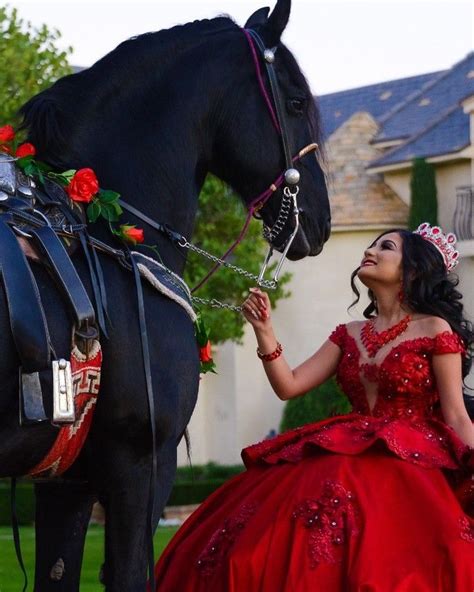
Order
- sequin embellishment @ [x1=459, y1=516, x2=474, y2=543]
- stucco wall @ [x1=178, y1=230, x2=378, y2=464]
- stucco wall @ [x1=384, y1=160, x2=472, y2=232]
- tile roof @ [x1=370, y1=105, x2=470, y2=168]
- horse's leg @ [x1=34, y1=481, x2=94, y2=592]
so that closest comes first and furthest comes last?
horse's leg @ [x1=34, y1=481, x2=94, y2=592] → sequin embellishment @ [x1=459, y1=516, x2=474, y2=543] → stucco wall @ [x1=384, y1=160, x2=472, y2=232] → tile roof @ [x1=370, y1=105, x2=470, y2=168] → stucco wall @ [x1=178, y1=230, x2=378, y2=464]

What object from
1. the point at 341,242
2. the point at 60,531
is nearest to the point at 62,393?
the point at 60,531

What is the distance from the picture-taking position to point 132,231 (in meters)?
4.24

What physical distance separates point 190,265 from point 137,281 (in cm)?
1458

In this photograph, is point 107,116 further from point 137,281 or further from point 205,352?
point 205,352

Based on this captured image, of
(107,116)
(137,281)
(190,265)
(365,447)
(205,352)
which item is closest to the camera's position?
(137,281)

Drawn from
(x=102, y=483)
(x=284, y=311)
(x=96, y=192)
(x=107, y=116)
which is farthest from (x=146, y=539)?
(x=284, y=311)

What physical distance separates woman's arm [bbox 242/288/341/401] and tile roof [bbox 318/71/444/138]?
2635 cm

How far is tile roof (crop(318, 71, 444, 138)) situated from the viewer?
32625mm

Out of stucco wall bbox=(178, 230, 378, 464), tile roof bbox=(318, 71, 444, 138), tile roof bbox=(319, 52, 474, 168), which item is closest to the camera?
tile roof bbox=(319, 52, 474, 168)

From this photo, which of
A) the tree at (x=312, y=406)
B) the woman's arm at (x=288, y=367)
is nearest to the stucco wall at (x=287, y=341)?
the tree at (x=312, y=406)

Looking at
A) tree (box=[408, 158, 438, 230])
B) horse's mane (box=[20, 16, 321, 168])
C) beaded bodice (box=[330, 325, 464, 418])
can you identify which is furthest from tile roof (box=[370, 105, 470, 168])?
horse's mane (box=[20, 16, 321, 168])

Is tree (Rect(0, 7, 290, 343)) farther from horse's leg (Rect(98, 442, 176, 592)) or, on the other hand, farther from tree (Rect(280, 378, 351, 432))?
horse's leg (Rect(98, 442, 176, 592))

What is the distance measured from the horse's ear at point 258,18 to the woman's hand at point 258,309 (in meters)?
1.22

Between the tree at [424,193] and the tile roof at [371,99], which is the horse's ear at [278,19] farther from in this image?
the tile roof at [371,99]
